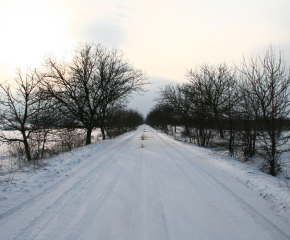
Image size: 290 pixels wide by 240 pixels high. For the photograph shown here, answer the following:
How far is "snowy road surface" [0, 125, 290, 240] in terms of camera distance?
9.26 feet

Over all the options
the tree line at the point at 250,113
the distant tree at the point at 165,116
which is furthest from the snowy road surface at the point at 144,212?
the distant tree at the point at 165,116

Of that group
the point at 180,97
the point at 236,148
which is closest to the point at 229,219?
the point at 236,148

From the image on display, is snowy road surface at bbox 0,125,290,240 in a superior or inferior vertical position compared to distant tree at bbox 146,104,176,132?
inferior

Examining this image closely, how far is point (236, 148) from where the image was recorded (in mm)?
10180

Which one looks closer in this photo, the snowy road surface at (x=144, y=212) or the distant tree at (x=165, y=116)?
the snowy road surface at (x=144, y=212)

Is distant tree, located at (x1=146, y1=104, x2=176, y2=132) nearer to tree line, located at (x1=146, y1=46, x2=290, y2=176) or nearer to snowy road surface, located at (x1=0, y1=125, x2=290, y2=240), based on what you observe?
tree line, located at (x1=146, y1=46, x2=290, y2=176)

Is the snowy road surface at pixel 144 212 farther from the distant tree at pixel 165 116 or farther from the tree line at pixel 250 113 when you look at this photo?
the distant tree at pixel 165 116

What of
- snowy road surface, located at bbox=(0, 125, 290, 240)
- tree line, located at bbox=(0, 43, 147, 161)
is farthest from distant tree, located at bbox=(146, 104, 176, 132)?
snowy road surface, located at bbox=(0, 125, 290, 240)

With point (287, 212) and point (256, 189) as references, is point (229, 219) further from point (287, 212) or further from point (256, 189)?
point (256, 189)

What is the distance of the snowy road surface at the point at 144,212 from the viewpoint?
2.82 m

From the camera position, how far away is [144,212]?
3.47 metres

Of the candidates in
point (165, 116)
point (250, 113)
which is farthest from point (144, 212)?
point (165, 116)

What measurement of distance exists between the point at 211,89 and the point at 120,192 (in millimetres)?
12989

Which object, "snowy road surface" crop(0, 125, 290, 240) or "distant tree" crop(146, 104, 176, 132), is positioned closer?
"snowy road surface" crop(0, 125, 290, 240)
